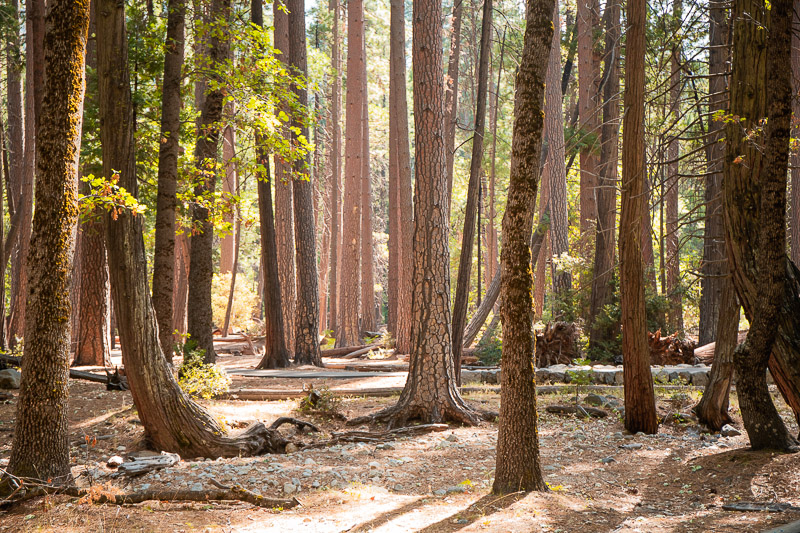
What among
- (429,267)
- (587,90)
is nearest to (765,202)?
(429,267)

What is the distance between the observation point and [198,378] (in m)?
9.73

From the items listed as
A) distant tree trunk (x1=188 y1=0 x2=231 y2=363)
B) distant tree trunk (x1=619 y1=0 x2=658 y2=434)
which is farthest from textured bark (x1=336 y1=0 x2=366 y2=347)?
distant tree trunk (x1=619 y1=0 x2=658 y2=434)

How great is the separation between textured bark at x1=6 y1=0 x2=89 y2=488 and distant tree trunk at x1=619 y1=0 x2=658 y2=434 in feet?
20.1

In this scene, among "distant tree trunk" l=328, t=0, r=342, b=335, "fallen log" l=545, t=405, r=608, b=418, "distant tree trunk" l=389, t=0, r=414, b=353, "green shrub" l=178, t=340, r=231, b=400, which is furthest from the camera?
"distant tree trunk" l=328, t=0, r=342, b=335

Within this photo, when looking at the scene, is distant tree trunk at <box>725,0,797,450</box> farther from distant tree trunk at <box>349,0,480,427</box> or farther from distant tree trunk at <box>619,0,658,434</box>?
distant tree trunk at <box>349,0,480,427</box>

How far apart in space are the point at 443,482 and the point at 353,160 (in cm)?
1543

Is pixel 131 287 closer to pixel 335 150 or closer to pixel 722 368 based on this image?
pixel 722 368

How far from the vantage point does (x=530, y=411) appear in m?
5.50

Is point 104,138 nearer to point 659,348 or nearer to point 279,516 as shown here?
point 279,516

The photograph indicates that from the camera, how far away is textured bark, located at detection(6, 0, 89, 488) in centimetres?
531

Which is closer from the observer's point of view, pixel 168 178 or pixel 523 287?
pixel 523 287

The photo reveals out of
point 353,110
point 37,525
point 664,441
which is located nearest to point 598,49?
point 353,110

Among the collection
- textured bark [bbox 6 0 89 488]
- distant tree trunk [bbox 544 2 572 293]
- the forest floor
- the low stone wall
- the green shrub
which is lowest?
the forest floor

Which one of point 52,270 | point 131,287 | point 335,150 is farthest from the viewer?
point 335,150
